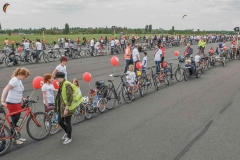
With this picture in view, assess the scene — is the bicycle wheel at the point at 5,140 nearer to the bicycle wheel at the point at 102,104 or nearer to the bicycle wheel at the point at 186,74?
the bicycle wheel at the point at 102,104

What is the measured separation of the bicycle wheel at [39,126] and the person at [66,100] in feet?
2.25

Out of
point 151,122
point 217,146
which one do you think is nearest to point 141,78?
point 151,122

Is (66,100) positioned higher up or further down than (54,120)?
higher up

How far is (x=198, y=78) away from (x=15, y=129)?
11779 mm

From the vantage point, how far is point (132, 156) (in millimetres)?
5254

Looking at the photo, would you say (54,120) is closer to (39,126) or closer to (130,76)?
(39,126)

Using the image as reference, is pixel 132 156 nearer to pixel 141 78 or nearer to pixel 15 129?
pixel 15 129

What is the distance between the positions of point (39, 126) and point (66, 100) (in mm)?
1284

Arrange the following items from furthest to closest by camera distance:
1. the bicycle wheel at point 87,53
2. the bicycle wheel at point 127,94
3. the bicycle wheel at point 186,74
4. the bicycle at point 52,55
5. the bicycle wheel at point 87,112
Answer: the bicycle wheel at point 87,53, the bicycle at point 52,55, the bicycle wheel at point 186,74, the bicycle wheel at point 127,94, the bicycle wheel at point 87,112

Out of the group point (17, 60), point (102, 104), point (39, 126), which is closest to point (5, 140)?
point (39, 126)

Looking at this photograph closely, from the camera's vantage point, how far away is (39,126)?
20.1 ft

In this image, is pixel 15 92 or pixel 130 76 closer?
pixel 15 92

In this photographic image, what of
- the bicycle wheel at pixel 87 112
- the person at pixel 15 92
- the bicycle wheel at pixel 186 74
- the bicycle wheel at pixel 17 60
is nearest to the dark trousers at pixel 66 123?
the person at pixel 15 92

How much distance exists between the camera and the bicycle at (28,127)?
5379mm
